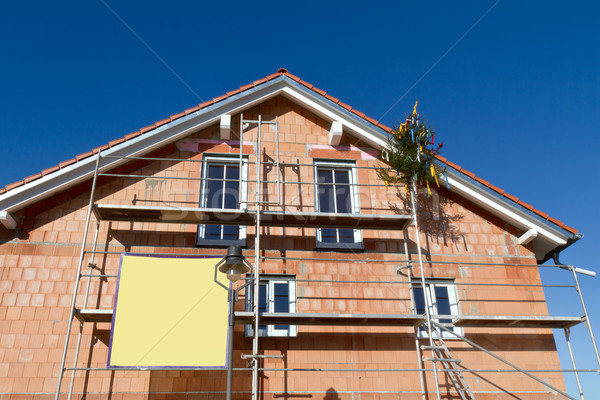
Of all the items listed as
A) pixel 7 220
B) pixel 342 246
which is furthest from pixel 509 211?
pixel 7 220

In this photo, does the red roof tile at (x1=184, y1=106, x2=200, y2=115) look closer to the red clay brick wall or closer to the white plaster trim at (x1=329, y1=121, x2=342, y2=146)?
the red clay brick wall

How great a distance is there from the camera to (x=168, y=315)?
28.9 feet

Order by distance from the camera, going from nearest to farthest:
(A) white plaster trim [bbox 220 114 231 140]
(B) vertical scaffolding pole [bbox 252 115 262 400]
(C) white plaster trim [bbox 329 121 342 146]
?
(B) vertical scaffolding pole [bbox 252 115 262 400]
(A) white plaster trim [bbox 220 114 231 140]
(C) white plaster trim [bbox 329 121 342 146]

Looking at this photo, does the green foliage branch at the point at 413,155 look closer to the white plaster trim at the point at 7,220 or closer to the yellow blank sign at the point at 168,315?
the yellow blank sign at the point at 168,315

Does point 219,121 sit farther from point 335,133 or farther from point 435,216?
point 435,216

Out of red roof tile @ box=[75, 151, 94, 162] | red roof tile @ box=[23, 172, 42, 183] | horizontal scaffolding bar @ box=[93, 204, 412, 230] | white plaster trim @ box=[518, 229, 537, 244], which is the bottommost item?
white plaster trim @ box=[518, 229, 537, 244]

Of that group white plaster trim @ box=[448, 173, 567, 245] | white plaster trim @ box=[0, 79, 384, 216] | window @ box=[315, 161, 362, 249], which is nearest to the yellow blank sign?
white plaster trim @ box=[0, 79, 384, 216]

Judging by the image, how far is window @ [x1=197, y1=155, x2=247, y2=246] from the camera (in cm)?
1026

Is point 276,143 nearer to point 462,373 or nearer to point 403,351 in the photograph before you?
point 403,351

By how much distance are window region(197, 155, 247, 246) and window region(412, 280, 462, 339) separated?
139 inches

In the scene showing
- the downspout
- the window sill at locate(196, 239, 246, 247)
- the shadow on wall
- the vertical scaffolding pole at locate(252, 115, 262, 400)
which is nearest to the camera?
the vertical scaffolding pole at locate(252, 115, 262, 400)

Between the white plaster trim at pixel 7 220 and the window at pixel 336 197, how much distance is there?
561 centimetres

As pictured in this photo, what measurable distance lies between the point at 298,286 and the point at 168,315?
2.44 m

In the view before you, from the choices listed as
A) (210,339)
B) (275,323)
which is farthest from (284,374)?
(210,339)
